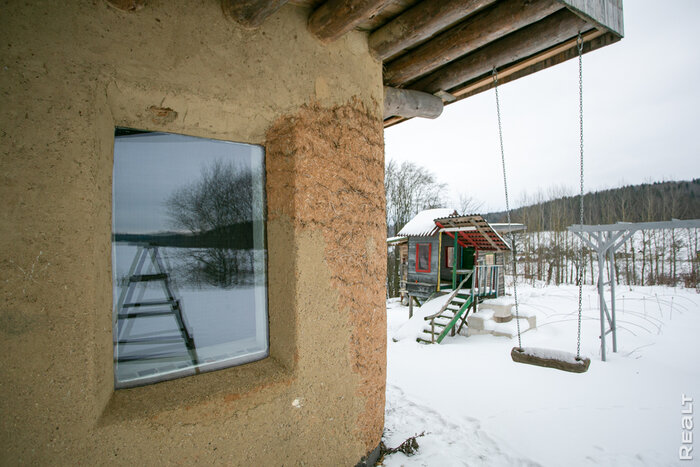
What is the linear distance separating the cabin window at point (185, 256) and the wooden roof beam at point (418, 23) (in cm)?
115

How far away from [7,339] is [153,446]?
0.72m

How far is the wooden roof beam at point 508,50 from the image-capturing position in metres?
2.12

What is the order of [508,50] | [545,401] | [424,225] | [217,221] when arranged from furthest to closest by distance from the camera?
[424,225] < [545,401] < [508,50] < [217,221]

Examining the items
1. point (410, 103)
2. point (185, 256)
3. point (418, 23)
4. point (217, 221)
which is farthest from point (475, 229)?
point (185, 256)

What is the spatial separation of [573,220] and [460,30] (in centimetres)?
2687

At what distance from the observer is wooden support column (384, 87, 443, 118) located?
2.85 metres

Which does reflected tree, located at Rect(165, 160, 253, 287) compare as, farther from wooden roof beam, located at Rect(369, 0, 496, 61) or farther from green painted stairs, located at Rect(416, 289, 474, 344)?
green painted stairs, located at Rect(416, 289, 474, 344)

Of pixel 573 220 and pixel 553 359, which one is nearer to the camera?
pixel 553 359

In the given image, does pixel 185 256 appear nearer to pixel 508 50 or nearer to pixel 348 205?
pixel 348 205

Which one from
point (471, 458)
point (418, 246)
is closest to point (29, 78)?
point (471, 458)

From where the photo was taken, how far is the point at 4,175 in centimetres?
118

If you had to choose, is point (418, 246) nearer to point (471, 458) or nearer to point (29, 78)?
point (471, 458)

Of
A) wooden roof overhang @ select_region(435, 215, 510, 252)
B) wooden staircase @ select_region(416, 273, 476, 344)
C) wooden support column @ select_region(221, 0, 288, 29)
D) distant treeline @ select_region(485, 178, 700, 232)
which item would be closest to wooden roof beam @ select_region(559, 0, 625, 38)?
wooden support column @ select_region(221, 0, 288, 29)

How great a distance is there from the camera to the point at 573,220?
23.8 meters
